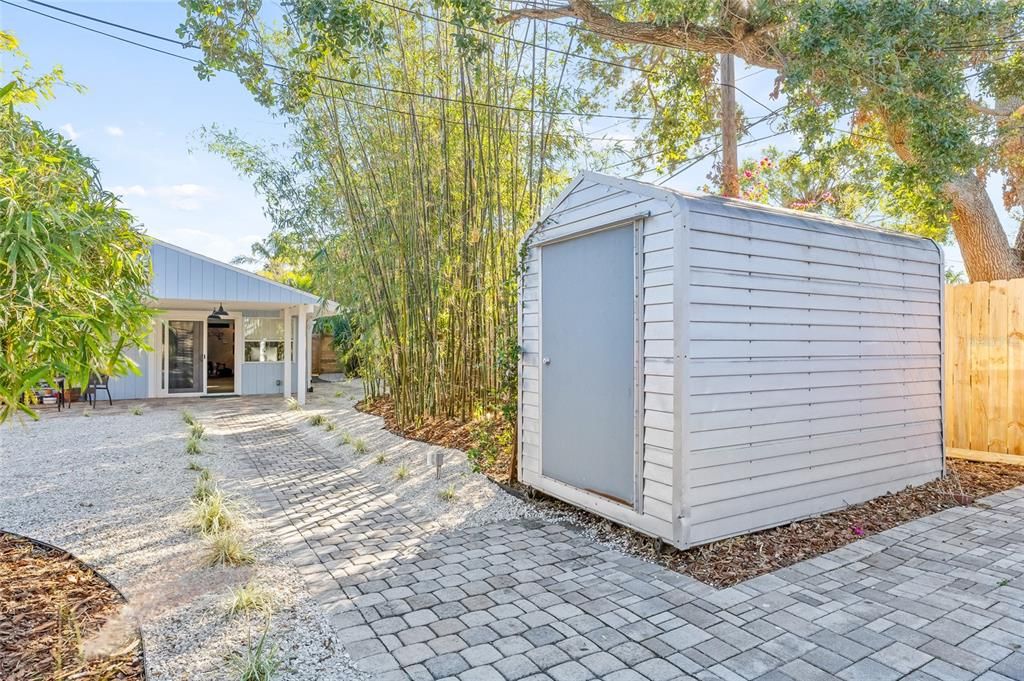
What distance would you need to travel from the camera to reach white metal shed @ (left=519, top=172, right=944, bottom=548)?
9.59 ft

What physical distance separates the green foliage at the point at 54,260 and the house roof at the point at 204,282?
24.3 ft

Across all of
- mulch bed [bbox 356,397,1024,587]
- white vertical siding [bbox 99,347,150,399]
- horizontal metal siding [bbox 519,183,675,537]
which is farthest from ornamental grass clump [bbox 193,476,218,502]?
white vertical siding [bbox 99,347,150,399]

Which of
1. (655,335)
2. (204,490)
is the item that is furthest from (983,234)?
(204,490)

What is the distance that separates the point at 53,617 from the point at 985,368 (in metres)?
7.05

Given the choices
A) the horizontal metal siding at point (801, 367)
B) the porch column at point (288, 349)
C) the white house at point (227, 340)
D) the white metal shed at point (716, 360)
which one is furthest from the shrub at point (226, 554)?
the porch column at point (288, 349)

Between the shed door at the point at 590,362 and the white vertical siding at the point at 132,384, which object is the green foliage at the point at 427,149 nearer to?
the shed door at the point at 590,362

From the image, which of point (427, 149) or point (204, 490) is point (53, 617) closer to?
point (204, 490)

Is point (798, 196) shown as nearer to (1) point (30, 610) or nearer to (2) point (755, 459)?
(2) point (755, 459)

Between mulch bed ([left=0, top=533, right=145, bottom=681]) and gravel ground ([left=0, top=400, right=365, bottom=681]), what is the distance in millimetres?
76

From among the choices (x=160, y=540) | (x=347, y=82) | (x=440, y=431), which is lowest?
(x=160, y=540)

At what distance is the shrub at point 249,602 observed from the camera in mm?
2367

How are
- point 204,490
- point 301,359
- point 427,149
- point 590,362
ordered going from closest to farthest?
point 590,362 → point 204,490 → point 427,149 → point 301,359

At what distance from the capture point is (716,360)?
9.76 feet

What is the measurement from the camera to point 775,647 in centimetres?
212
